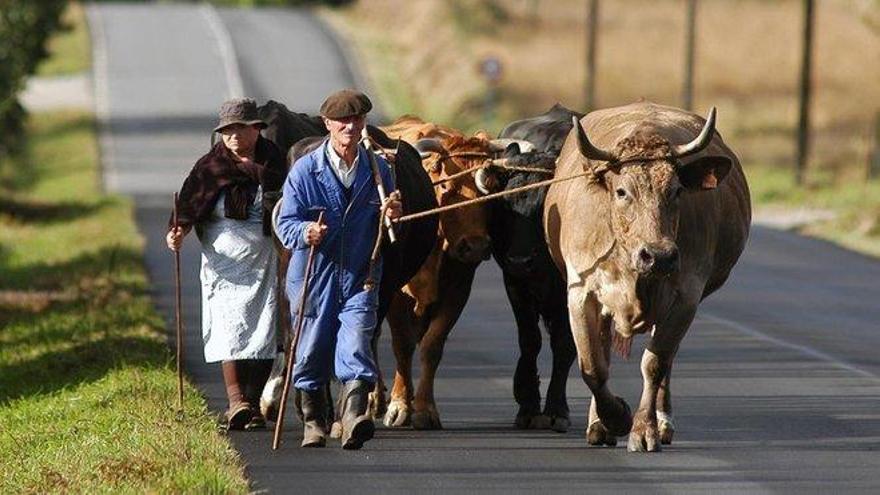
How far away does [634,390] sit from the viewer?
57.0 ft

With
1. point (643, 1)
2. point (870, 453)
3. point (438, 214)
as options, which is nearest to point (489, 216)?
point (438, 214)

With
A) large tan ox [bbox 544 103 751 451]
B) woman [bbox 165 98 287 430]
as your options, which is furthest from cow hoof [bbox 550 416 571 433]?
woman [bbox 165 98 287 430]

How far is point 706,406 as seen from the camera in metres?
16.4

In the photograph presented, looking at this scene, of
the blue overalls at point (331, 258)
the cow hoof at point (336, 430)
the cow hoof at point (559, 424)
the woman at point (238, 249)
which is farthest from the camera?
the cow hoof at point (559, 424)

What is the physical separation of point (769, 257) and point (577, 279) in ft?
60.8

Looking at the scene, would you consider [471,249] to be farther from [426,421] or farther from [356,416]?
[356,416]

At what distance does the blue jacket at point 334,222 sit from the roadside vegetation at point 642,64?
113 feet

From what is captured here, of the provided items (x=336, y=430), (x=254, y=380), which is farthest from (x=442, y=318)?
(x=336, y=430)

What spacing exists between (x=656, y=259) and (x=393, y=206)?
5.15ft

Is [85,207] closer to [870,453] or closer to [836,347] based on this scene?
[836,347]

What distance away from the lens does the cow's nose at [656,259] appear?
13.4m

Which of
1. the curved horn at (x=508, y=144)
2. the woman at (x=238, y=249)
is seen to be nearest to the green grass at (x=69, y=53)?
the curved horn at (x=508, y=144)

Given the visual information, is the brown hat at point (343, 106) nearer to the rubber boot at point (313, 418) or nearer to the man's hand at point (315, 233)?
the man's hand at point (315, 233)

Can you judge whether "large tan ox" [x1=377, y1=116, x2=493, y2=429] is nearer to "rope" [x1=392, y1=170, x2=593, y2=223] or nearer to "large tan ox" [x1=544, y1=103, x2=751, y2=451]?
"rope" [x1=392, y1=170, x2=593, y2=223]
